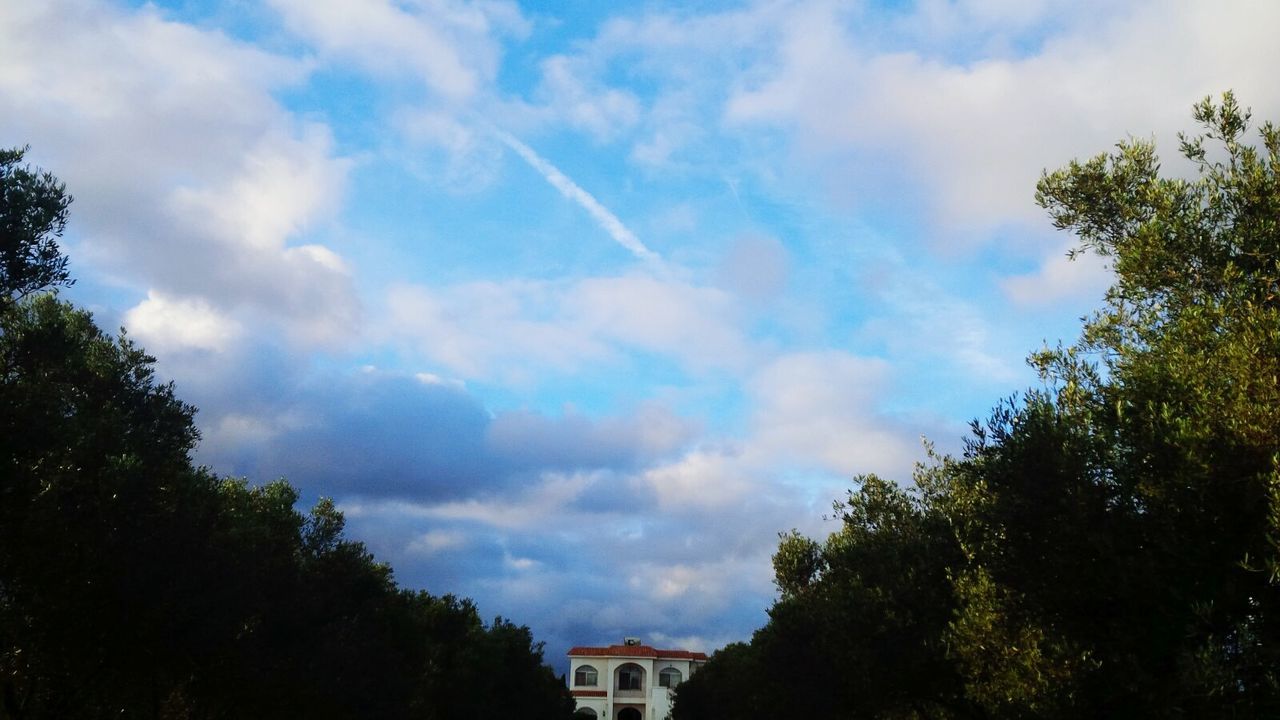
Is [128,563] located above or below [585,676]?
above

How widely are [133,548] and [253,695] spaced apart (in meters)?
10.7

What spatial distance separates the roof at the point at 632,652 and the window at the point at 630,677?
2914 mm

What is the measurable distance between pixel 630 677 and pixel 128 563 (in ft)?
498

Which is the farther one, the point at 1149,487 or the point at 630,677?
the point at 630,677

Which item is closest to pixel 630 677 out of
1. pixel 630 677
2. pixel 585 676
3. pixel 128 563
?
pixel 630 677

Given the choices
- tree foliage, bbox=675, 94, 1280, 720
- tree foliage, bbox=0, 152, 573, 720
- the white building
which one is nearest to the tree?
tree foliage, bbox=0, 152, 573, 720

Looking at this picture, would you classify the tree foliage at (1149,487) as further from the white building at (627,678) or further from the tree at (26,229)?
the white building at (627,678)

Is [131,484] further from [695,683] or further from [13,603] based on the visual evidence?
[695,683]

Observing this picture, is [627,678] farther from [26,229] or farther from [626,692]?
[26,229]

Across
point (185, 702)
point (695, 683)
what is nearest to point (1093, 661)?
point (185, 702)

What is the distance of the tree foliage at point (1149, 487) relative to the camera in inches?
607

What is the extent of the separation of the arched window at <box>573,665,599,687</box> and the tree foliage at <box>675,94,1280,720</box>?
148789 millimetres

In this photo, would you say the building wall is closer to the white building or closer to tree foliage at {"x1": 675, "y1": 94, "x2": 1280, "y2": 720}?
the white building

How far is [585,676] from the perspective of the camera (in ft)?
545
